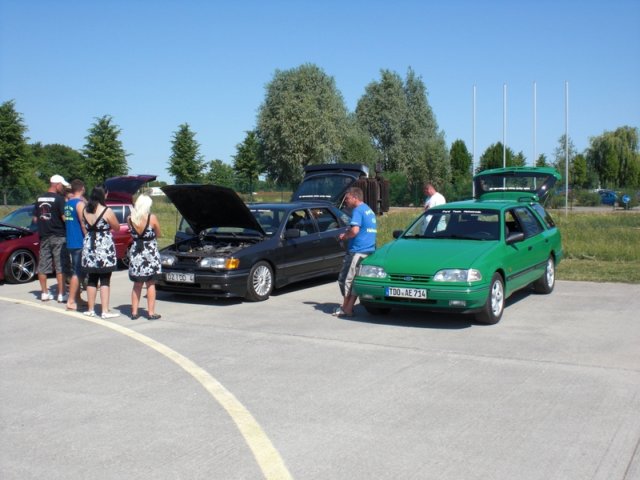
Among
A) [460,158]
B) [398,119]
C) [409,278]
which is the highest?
[398,119]

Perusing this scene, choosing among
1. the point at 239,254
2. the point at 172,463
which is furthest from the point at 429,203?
the point at 172,463

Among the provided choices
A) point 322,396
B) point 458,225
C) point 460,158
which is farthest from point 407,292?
point 460,158

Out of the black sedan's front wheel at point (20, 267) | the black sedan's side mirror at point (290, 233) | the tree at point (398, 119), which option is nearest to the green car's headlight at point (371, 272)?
the black sedan's side mirror at point (290, 233)

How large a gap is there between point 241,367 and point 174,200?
16.7 ft

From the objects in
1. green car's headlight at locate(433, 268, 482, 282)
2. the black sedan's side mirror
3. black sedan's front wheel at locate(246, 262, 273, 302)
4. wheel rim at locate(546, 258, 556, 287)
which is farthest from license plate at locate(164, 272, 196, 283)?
wheel rim at locate(546, 258, 556, 287)

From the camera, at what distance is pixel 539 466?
433 cm

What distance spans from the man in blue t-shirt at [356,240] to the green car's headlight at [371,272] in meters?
0.40

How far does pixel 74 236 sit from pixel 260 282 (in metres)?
2.83

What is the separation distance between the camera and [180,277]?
34.6 feet

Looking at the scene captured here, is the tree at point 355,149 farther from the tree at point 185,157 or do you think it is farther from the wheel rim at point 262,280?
the wheel rim at point 262,280

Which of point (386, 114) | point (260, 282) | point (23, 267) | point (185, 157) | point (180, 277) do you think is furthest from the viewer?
point (386, 114)

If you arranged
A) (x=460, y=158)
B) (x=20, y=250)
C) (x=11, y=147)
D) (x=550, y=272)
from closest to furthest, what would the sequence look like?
(x=550, y=272)
(x=20, y=250)
(x=11, y=147)
(x=460, y=158)

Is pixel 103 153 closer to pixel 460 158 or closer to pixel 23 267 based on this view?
pixel 23 267

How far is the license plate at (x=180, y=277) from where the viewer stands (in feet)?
34.3
